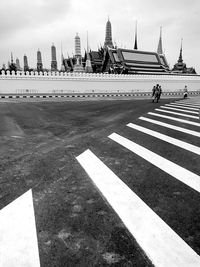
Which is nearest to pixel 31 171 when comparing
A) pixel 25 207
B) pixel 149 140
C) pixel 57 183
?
pixel 57 183

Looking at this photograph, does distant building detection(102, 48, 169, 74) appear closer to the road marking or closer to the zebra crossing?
the zebra crossing

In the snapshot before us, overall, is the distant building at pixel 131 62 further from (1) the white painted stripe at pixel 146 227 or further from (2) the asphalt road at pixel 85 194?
(1) the white painted stripe at pixel 146 227

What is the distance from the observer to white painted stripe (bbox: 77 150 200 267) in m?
2.31

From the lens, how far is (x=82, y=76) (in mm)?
28031

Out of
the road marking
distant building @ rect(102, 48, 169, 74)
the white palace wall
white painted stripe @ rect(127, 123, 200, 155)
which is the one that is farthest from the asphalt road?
distant building @ rect(102, 48, 169, 74)

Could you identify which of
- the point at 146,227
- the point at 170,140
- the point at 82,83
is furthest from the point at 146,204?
the point at 82,83

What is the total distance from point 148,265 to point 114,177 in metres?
2.13

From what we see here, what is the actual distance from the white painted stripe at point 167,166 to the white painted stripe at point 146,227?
1152mm

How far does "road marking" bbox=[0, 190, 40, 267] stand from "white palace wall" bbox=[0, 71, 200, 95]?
2335 cm

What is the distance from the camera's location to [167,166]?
4.87m

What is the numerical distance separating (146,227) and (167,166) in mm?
2275

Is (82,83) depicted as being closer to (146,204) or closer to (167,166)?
(167,166)

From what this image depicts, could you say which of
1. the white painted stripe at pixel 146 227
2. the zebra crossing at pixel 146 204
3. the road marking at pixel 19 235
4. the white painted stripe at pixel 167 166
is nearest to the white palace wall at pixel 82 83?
the zebra crossing at pixel 146 204

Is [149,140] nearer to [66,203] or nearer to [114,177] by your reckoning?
[114,177]
